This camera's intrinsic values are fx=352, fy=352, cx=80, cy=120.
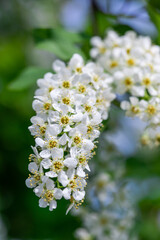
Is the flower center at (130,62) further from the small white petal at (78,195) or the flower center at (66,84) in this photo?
the small white petal at (78,195)

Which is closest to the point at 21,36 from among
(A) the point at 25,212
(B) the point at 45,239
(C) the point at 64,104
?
(A) the point at 25,212

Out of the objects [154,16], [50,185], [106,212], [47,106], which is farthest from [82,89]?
[106,212]

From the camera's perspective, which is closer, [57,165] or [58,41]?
[57,165]

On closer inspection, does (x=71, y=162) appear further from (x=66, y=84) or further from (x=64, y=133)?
(x=66, y=84)

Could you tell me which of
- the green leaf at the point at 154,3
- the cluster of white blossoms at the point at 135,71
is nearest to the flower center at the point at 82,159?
the cluster of white blossoms at the point at 135,71

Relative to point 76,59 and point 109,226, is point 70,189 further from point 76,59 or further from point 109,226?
point 109,226
